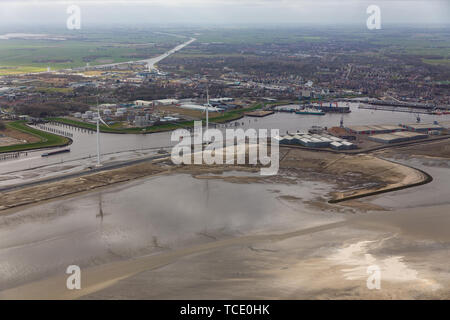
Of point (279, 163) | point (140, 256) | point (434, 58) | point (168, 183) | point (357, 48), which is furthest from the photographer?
point (357, 48)

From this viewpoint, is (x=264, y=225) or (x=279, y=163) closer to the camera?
(x=264, y=225)

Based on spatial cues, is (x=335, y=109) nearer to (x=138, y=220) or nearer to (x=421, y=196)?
(x=421, y=196)

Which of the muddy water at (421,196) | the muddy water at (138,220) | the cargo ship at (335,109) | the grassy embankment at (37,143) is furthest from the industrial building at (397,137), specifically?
the grassy embankment at (37,143)

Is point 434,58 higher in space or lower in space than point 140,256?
higher

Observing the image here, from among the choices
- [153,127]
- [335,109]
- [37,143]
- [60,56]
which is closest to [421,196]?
[153,127]

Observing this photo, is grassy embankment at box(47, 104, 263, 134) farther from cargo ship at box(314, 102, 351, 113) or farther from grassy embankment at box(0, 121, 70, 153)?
cargo ship at box(314, 102, 351, 113)

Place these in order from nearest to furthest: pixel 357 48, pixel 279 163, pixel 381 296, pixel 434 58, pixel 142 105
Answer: pixel 381 296, pixel 279 163, pixel 142 105, pixel 434 58, pixel 357 48

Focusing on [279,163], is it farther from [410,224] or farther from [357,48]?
[357,48]

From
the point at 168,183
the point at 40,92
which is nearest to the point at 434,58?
the point at 40,92
